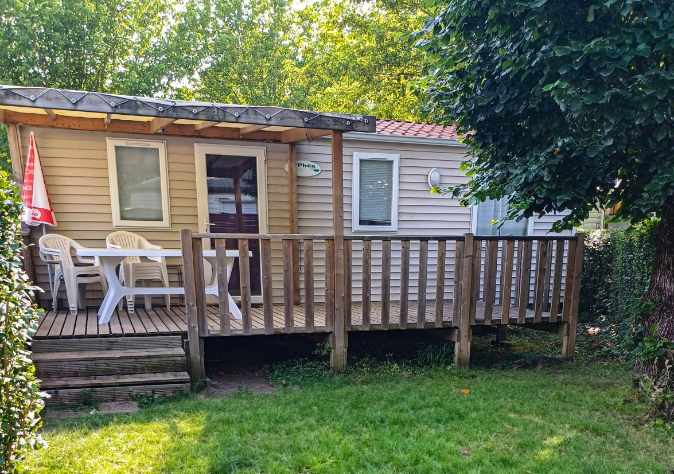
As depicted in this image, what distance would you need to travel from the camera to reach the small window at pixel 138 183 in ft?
16.5

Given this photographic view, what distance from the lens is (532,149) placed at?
3561 mm

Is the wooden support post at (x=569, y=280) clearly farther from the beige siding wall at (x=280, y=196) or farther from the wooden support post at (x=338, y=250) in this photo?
the wooden support post at (x=338, y=250)

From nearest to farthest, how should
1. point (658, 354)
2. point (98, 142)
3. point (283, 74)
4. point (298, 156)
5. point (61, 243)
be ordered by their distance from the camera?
point (658, 354) < point (61, 243) < point (98, 142) < point (298, 156) < point (283, 74)

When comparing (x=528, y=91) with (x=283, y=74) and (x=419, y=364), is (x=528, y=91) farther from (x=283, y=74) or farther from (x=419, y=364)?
(x=283, y=74)

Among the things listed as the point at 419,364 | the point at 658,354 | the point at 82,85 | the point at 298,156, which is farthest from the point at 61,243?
the point at 82,85

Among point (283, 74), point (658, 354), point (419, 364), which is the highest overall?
point (283, 74)

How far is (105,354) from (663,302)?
4475mm

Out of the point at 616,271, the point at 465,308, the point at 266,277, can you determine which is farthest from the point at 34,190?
the point at 616,271

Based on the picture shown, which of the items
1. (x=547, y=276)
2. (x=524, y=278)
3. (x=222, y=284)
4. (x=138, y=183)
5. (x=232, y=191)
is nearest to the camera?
(x=222, y=284)

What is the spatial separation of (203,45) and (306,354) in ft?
43.6

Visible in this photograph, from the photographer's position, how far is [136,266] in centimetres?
475

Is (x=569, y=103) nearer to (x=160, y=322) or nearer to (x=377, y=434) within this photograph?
(x=377, y=434)

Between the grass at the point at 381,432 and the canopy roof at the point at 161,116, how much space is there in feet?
7.39

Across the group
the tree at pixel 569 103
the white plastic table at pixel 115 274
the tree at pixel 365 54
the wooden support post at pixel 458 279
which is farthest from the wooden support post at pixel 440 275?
the tree at pixel 365 54
